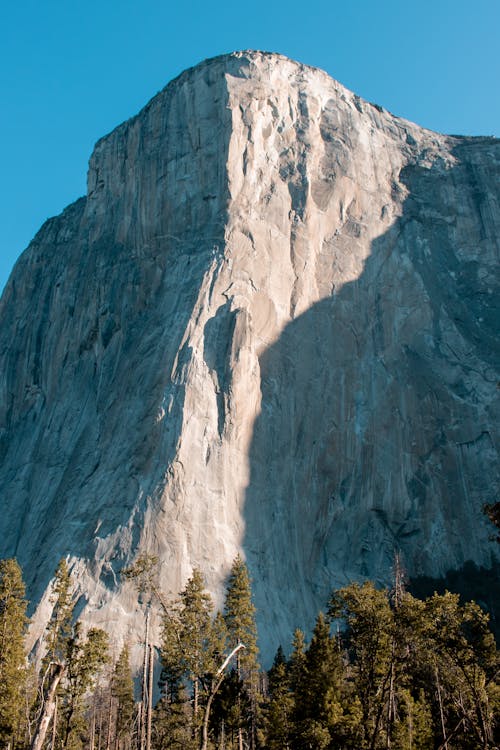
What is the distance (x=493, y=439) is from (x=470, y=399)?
473 centimetres

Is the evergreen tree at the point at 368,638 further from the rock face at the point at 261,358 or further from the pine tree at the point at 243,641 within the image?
the rock face at the point at 261,358

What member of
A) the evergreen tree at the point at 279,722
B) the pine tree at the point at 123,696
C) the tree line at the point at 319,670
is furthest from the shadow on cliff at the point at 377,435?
the tree line at the point at 319,670

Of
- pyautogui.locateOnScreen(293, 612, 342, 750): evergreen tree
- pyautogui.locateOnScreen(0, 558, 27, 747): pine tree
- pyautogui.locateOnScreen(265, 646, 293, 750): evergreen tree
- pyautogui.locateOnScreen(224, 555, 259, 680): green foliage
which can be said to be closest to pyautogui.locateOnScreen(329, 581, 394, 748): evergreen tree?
pyautogui.locateOnScreen(293, 612, 342, 750): evergreen tree

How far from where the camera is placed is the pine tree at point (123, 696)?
41.4 meters

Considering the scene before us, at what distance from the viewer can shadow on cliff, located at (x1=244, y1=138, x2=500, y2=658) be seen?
67.5m

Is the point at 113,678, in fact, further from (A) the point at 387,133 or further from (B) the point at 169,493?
(A) the point at 387,133

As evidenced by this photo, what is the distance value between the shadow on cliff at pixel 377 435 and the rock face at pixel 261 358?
0.22 meters

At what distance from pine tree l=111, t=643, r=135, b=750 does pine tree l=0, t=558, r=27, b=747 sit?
10.1 meters

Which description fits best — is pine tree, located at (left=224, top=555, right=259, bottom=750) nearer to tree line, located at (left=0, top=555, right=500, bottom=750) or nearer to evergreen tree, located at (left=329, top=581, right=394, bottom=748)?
tree line, located at (left=0, top=555, right=500, bottom=750)

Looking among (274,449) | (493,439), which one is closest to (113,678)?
(274,449)

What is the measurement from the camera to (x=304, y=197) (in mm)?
82250

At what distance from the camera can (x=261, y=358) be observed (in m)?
72.7

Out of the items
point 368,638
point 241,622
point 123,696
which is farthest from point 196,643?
point 123,696

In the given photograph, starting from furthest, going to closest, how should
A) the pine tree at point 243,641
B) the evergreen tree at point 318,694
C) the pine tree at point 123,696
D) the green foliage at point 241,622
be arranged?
1. the pine tree at point 123,696
2. the green foliage at point 241,622
3. the pine tree at point 243,641
4. the evergreen tree at point 318,694
